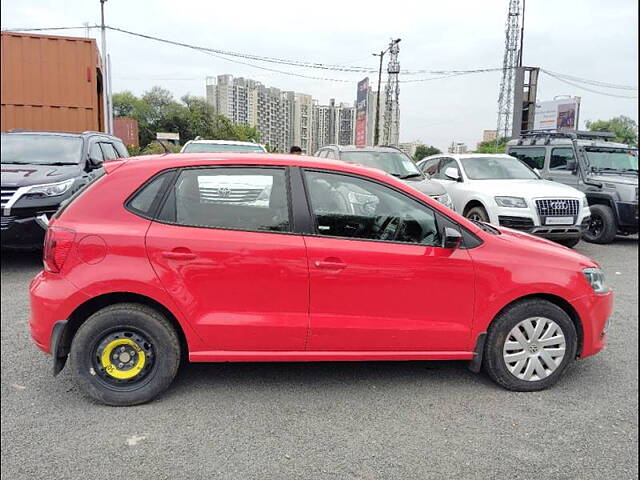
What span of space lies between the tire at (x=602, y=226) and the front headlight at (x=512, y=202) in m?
2.12

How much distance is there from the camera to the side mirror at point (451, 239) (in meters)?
3.15

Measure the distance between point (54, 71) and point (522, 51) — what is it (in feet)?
29.9

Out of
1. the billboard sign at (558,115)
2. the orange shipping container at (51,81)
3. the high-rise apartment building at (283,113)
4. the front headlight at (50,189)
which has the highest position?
the orange shipping container at (51,81)

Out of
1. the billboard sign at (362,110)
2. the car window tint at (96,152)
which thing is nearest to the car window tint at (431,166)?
the billboard sign at (362,110)

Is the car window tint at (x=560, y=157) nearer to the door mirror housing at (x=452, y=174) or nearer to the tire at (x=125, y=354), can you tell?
the door mirror housing at (x=452, y=174)

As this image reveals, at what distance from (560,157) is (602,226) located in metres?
1.66

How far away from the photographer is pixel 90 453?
2578mm

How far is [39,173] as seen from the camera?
6195 millimetres

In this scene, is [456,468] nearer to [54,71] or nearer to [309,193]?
[309,193]

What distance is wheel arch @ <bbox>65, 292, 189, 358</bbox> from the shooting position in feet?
9.85

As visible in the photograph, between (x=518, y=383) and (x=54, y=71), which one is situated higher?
(x=54, y=71)

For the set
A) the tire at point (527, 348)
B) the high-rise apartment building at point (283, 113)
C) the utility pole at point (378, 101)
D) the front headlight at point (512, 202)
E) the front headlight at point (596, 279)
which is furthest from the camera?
the front headlight at point (512, 202)

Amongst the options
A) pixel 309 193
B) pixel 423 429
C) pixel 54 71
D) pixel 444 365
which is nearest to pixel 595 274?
pixel 444 365

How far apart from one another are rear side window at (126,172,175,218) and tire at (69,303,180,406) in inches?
22.4
